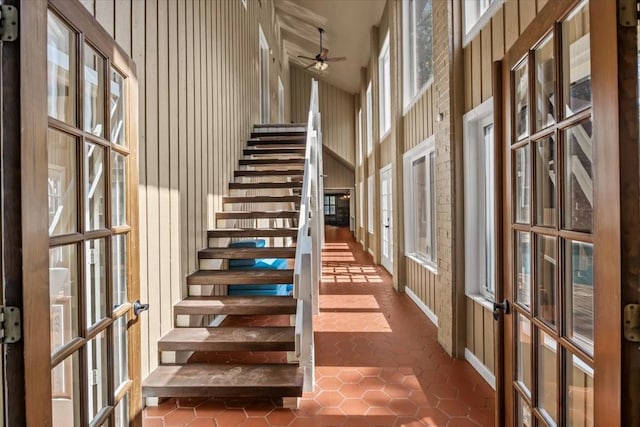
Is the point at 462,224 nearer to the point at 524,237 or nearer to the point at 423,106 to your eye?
the point at 524,237

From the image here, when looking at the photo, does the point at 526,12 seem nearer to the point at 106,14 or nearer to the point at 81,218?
the point at 106,14

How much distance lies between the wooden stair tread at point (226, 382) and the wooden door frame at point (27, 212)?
1.32 meters

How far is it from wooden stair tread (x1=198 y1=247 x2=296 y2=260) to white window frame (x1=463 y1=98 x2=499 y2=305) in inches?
66.2

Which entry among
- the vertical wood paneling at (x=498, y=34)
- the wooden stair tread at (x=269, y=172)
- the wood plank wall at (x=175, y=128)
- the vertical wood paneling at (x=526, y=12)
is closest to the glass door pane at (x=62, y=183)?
the wood plank wall at (x=175, y=128)

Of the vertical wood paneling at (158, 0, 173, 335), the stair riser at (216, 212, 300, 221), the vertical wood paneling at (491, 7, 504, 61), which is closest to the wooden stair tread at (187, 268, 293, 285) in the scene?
the vertical wood paneling at (158, 0, 173, 335)

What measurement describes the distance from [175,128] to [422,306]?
3588 mm

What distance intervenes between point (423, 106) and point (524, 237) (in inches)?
118

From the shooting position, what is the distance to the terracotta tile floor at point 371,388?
7.18ft

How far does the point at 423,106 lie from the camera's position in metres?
4.17

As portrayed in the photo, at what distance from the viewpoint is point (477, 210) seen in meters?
2.94

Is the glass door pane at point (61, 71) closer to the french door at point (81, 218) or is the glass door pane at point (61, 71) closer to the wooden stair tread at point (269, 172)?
the french door at point (81, 218)

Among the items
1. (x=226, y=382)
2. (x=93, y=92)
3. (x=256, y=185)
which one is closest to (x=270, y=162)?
(x=256, y=185)

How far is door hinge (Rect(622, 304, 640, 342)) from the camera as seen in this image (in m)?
0.92

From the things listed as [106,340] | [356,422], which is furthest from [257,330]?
[106,340]
